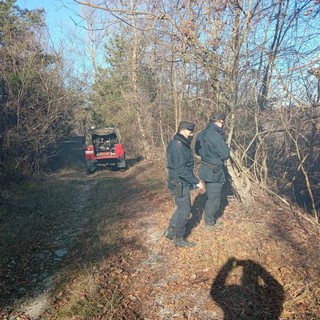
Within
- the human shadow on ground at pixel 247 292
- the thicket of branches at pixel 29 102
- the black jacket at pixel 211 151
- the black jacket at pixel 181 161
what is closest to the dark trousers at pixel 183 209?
the black jacket at pixel 181 161

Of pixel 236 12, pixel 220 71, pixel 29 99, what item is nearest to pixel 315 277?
pixel 220 71

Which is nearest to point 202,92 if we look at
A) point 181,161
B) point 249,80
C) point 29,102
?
point 249,80

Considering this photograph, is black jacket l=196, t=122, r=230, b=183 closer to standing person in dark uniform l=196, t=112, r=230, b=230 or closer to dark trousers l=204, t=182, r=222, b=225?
standing person in dark uniform l=196, t=112, r=230, b=230

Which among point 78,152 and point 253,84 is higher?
point 253,84

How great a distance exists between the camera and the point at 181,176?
5.35 metres

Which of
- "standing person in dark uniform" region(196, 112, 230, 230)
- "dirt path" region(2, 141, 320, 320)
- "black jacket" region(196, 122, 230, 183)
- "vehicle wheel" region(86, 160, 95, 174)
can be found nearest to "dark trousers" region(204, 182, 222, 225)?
"standing person in dark uniform" region(196, 112, 230, 230)

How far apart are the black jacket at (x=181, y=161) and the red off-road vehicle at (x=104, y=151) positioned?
10308mm

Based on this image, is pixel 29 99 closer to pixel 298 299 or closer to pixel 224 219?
pixel 224 219

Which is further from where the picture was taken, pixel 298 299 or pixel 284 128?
pixel 284 128

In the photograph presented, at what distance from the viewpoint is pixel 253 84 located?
763 cm

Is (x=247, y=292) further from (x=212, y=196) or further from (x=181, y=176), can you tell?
(x=212, y=196)

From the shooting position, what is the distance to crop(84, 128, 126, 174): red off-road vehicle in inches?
607

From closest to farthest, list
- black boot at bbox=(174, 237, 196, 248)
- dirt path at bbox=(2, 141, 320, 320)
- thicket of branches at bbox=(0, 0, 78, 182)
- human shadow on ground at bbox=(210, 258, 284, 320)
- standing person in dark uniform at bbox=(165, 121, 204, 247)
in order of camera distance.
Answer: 1. human shadow on ground at bbox=(210, 258, 284, 320)
2. dirt path at bbox=(2, 141, 320, 320)
3. standing person in dark uniform at bbox=(165, 121, 204, 247)
4. black boot at bbox=(174, 237, 196, 248)
5. thicket of branches at bbox=(0, 0, 78, 182)

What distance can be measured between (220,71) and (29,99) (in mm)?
10649
